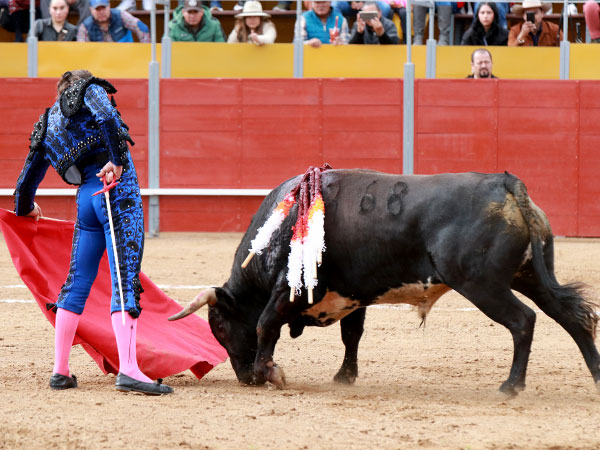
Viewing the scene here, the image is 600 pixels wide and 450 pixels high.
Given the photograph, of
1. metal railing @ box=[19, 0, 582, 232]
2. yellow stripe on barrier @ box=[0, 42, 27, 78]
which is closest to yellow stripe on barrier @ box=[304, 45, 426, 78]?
metal railing @ box=[19, 0, 582, 232]

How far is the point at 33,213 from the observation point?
14.4 feet

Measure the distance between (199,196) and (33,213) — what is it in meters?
6.28

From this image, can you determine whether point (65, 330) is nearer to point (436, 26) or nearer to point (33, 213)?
point (33, 213)

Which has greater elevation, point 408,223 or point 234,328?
point 408,223

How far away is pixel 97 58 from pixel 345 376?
6907 millimetres

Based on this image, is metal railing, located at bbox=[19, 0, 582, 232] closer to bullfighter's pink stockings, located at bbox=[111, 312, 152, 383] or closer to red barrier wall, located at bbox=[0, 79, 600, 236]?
red barrier wall, located at bbox=[0, 79, 600, 236]

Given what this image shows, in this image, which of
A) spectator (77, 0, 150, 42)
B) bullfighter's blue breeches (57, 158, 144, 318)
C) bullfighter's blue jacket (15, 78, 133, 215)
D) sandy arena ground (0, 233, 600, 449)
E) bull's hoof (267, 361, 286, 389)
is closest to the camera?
sandy arena ground (0, 233, 600, 449)

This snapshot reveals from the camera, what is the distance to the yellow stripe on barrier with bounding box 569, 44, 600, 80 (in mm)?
10391

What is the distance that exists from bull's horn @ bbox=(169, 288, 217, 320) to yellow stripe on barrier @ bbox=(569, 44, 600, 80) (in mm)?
6979

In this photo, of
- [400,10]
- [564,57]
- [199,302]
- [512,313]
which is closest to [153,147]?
[400,10]

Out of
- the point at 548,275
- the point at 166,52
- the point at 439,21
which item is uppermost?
the point at 439,21

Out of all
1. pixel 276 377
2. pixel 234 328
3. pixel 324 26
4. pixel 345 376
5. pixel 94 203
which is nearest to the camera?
pixel 94 203

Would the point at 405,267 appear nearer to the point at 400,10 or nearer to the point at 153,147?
the point at 153,147

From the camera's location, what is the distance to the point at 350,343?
4414 mm
